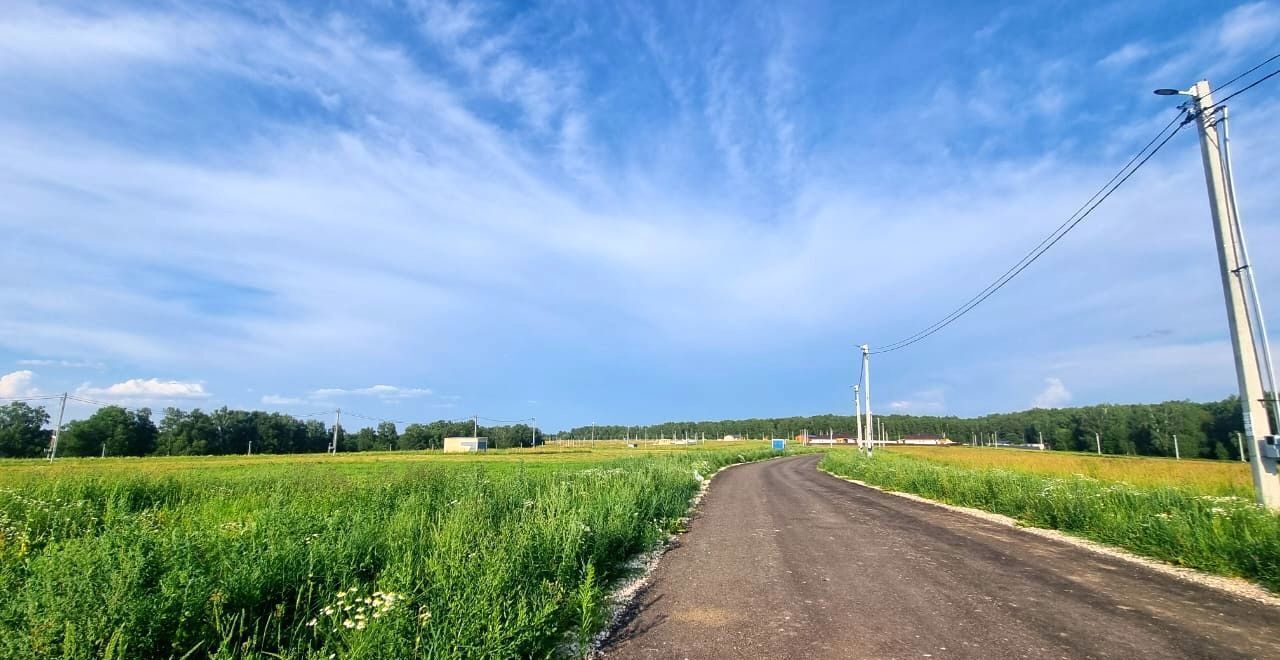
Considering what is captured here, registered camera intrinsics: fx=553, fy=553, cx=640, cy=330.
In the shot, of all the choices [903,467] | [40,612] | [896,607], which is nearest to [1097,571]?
[896,607]

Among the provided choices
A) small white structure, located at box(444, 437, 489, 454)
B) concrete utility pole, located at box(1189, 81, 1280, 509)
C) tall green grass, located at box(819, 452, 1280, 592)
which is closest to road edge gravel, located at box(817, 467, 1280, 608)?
tall green grass, located at box(819, 452, 1280, 592)

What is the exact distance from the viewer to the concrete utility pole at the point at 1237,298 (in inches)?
384

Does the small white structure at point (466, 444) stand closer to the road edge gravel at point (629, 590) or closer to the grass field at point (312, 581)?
the road edge gravel at point (629, 590)

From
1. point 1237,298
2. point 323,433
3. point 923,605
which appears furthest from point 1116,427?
point 323,433

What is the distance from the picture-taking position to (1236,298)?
10461 mm

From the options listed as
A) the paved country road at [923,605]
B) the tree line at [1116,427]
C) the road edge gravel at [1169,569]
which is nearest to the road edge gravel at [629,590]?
the paved country road at [923,605]

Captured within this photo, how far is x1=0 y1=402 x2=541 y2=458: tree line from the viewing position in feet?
274

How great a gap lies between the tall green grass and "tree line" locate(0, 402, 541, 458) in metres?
111

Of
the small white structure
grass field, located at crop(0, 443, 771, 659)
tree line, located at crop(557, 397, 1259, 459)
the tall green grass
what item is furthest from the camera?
the small white structure

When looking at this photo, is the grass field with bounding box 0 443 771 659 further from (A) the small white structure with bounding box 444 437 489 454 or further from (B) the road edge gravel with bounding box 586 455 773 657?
(A) the small white structure with bounding box 444 437 489 454

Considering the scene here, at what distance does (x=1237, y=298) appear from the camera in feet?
34.3

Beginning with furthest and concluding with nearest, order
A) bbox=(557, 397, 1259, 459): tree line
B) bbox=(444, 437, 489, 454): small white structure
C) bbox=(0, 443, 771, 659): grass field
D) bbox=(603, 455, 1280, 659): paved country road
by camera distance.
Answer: bbox=(444, 437, 489, 454): small white structure
bbox=(557, 397, 1259, 459): tree line
bbox=(603, 455, 1280, 659): paved country road
bbox=(0, 443, 771, 659): grass field

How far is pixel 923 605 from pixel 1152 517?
659 cm

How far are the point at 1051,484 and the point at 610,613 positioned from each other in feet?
44.7
